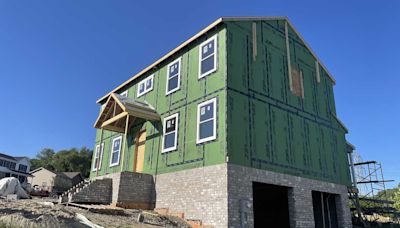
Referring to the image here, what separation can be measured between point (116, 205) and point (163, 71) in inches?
310

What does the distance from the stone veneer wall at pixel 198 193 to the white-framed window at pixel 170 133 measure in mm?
1390

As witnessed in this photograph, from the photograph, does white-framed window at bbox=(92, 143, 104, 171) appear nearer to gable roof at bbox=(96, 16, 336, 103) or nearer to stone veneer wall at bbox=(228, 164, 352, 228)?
gable roof at bbox=(96, 16, 336, 103)

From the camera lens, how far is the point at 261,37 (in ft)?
49.7

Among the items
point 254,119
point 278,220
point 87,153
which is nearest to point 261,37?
point 254,119

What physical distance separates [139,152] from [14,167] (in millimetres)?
51206

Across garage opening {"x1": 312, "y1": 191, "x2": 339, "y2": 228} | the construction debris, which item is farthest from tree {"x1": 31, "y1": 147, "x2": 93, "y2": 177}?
garage opening {"x1": 312, "y1": 191, "x2": 339, "y2": 228}

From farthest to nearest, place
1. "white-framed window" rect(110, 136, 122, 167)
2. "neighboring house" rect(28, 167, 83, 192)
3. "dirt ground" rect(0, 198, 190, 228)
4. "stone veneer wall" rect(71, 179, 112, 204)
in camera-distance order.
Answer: "neighboring house" rect(28, 167, 83, 192)
"white-framed window" rect(110, 136, 122, 167)
"stone veneer wall" rect(71, 179, 112, 204)
"dirt ground" rect(0, 198, 190, 228)

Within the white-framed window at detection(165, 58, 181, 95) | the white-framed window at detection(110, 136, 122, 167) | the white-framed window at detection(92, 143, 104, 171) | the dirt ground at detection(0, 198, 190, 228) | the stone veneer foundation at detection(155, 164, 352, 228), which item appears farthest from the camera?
the white-framed window at detection(92, 143, 104, 171)

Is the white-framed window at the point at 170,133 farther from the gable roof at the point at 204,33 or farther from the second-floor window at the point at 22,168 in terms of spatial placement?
the second-floor window at the point at 22,168

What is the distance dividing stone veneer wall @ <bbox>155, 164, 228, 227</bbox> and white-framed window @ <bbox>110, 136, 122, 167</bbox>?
18.6ft

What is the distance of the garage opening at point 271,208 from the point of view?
16250 millimetres

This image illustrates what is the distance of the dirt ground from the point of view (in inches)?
285

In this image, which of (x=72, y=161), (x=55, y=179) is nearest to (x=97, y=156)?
(x=55, y=179)

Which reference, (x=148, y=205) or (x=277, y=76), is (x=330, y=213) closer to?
(x=277, y=76)
